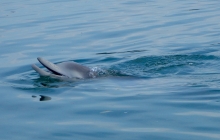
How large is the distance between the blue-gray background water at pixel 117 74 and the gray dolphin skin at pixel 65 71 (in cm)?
13

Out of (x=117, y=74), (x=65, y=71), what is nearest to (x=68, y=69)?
(x=65, y=71)

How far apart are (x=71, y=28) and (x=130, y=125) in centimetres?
861

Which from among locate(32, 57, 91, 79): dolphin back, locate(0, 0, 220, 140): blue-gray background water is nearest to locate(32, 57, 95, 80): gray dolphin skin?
locate(32, 57, 91, 79): dolphin back

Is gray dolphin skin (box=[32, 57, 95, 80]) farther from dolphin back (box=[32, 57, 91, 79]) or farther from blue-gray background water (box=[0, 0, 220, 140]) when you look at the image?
blue-gray background water (box=[0, 0, 220, 140])

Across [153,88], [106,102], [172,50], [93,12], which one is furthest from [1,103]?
[93,12]

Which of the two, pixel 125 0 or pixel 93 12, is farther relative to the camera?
pixel 125 0

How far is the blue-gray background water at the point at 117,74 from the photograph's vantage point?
6090 mm

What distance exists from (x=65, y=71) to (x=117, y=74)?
108 centimetres

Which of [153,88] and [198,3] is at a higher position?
[198,3]

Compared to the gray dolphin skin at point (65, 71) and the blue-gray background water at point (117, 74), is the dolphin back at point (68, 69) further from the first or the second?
the blue-gray background water at point (117, 74)

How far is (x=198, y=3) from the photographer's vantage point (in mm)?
17953

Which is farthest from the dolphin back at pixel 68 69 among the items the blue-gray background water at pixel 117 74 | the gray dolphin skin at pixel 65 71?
the blue-gray background water at pixel 117 74

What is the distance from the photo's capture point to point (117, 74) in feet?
28.9

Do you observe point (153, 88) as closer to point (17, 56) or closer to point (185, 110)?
point (185, 110)
